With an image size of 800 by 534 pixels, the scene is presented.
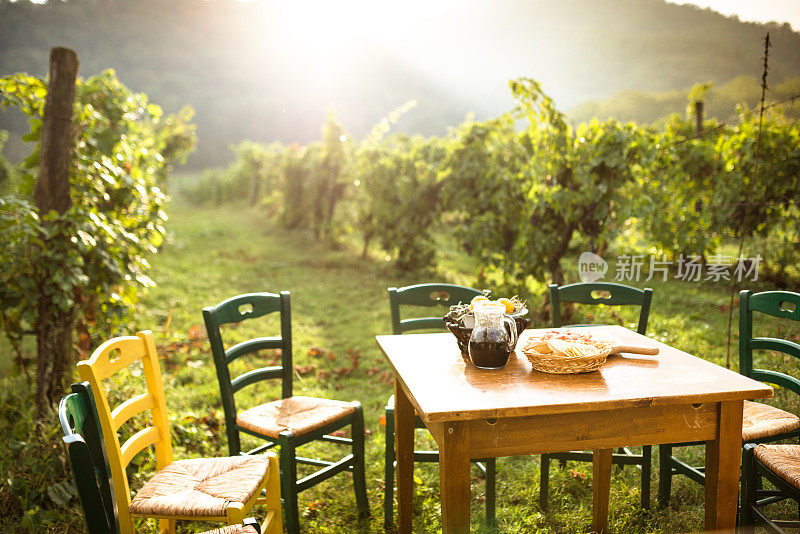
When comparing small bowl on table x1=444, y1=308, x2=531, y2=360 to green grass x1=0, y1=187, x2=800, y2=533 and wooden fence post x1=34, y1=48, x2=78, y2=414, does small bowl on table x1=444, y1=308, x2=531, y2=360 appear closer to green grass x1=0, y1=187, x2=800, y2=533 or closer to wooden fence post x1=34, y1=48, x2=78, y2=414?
green grass x1=0, y1=187, x2=800, y2=533

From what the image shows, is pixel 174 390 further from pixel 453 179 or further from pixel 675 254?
pixel 675 254

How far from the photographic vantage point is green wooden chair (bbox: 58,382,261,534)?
124cm

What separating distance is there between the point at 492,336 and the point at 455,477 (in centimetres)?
47

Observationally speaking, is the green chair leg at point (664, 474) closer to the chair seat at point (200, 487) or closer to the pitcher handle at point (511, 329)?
the pitcher handle at point (511, 329)

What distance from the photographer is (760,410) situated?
2328 millimetres

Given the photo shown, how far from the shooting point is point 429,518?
2559mm

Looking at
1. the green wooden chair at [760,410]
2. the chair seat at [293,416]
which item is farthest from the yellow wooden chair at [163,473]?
the green wooden chair at [760,410]

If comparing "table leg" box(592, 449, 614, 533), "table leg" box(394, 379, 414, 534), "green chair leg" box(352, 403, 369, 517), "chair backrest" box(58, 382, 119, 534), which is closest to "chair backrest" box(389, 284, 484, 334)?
"green chair leg" box(352, 403, 369, 517)

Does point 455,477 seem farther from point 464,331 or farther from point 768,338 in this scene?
point 768,338

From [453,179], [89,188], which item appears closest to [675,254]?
[453,179]

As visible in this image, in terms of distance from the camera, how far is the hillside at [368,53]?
9.26m

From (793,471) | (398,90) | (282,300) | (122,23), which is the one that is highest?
(122,23)

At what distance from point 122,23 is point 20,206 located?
4229 cm

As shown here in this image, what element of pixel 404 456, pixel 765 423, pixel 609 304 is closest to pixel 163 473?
pixel 404 456
